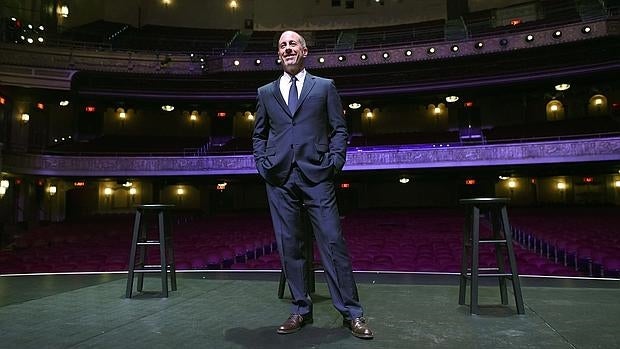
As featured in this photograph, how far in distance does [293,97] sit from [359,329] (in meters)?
1.37

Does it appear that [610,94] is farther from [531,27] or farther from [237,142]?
[237,142]

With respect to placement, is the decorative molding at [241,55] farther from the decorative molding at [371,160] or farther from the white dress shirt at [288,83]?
the white dress shirt at [288,83]

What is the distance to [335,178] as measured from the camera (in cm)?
566

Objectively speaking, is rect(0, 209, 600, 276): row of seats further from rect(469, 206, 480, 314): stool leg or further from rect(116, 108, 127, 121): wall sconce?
rect(116, 108, 127, 121): wall sconce

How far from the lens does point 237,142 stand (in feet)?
76.9

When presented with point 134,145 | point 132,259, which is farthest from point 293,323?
point 134,145

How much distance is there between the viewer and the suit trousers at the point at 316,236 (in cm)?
241

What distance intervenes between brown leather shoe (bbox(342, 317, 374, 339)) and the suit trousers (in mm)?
94

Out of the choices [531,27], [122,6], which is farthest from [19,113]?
[531,27]

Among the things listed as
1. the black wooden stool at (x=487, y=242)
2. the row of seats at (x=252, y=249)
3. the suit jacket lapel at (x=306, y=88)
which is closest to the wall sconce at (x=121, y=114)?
the row of seats at (x=252, y=249)

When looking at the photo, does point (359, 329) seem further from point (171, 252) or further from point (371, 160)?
point (371, 160)

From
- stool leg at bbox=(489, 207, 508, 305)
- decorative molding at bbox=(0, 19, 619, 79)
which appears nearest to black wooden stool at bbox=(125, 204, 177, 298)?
stool leg at bbox=(489, 207, 508, 305)

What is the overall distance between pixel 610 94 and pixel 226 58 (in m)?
19.3

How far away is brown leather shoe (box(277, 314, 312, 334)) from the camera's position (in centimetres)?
221
